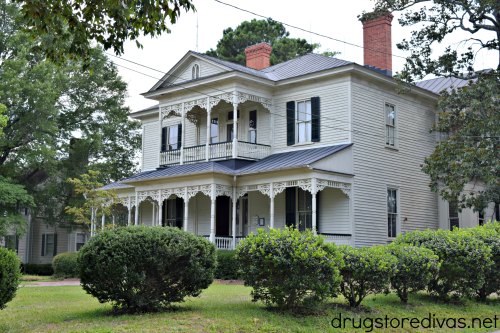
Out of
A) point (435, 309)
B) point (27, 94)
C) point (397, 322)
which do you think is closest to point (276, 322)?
point (397, 322)

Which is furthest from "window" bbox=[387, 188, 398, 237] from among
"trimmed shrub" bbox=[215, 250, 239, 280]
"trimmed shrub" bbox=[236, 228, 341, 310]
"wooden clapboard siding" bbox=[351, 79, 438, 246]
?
"trimmed shrub" bbox=[236, 228, 341, 310]

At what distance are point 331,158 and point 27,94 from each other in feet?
57.3

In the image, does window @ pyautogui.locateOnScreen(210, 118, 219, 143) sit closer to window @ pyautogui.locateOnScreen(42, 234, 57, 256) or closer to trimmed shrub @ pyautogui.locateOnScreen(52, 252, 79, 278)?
trimmed shrub @ pyautogui.locateOnScreen(52, 252, 79, 278)

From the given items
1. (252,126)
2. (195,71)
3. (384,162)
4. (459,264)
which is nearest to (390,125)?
(384,162)

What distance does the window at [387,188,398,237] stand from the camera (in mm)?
25953

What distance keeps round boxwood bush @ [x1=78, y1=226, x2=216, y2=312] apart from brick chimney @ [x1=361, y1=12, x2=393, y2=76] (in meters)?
19.3

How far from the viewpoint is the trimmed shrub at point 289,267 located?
10.5 metres

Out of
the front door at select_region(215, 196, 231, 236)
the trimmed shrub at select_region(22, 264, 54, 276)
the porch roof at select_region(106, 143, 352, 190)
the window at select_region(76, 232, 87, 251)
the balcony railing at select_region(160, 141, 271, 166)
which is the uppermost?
the balcony railing at select_region(160, 141, 271, 166)

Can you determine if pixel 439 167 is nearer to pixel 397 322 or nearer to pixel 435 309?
pixel 435 309

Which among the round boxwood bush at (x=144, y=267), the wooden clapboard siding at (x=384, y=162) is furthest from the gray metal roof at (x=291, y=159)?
the round boxwood bush at (x=144, y=267)

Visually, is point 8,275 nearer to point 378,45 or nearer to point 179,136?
point 179,136

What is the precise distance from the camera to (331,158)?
23578 millimetres

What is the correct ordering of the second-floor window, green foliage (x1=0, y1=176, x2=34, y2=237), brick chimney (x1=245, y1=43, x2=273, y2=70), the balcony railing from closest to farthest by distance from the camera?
the balcony railing, the second-floor window, green foliage (x1=0, y1=176, x2=34, y2=237), brick chimney (x1=245, y1=43, x2=273, y2=70)

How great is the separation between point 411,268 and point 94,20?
7583 millimetres
